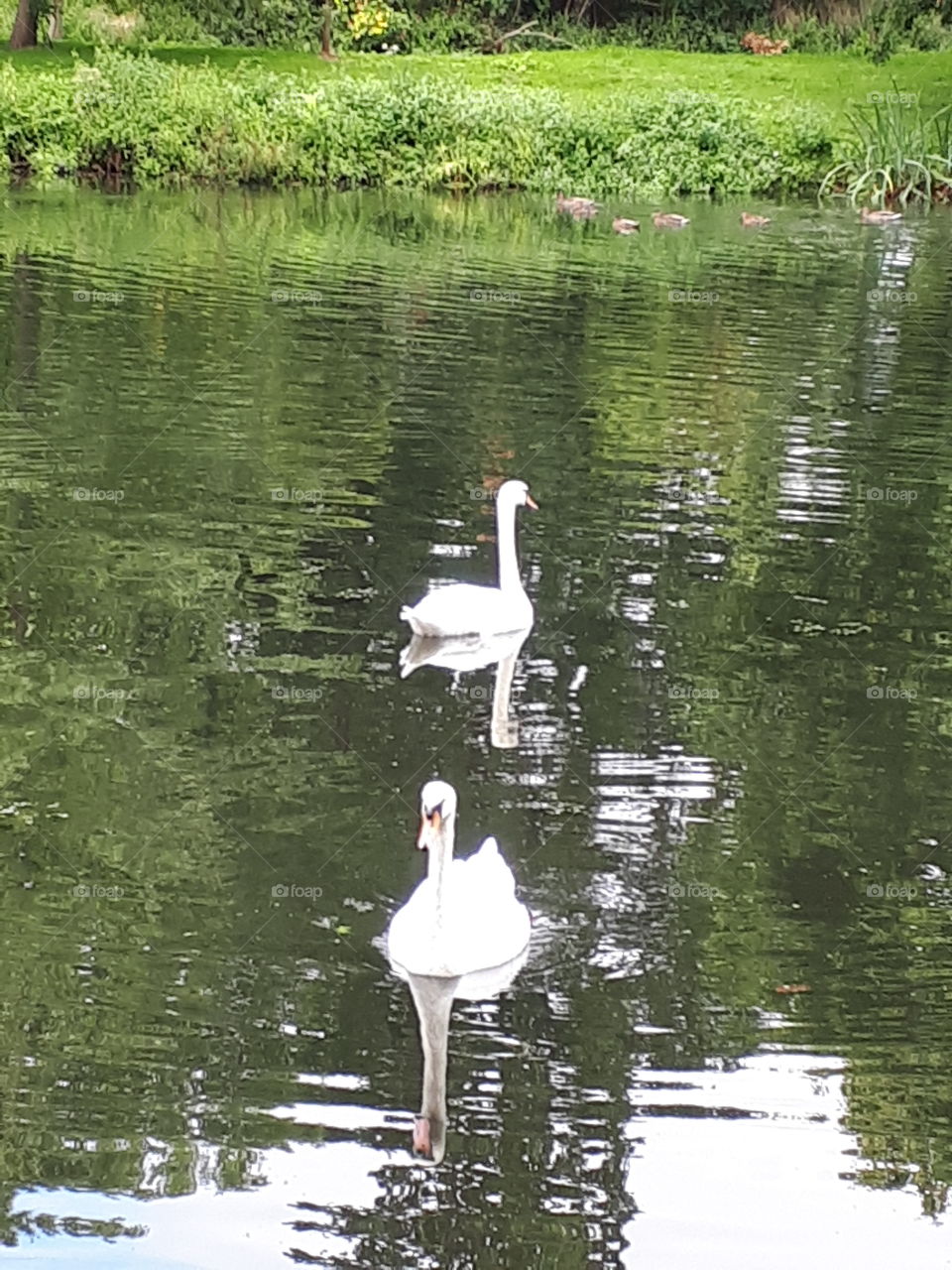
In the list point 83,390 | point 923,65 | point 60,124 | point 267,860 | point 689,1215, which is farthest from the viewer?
point 923,65

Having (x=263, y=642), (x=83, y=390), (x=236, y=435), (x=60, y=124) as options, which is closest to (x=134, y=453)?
(x=236, y=435)

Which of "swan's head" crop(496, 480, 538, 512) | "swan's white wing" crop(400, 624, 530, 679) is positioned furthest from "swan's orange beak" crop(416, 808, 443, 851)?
"swan's head" crop(496, 480, 538, 512)

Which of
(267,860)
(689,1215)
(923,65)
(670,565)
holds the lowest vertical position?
(689,1215)

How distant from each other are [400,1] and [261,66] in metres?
8.27

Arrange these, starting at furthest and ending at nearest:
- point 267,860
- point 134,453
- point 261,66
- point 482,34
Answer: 1. point 482,34
2. point 261,66
3. point 134,453
4. point 267,860

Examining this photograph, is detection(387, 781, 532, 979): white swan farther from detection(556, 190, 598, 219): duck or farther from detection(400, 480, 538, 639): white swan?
detection(556, 190, 598, 219): duck

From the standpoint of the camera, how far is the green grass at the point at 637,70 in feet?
115

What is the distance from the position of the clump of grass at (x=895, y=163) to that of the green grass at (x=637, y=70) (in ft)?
7.20

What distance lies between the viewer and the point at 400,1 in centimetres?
4203

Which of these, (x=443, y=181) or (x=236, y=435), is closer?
(x=236, y=435)

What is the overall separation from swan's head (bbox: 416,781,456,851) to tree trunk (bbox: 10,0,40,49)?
31810 millimetres

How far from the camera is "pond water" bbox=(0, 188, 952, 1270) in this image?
5711 mm

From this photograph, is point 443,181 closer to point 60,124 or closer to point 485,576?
point 60,124

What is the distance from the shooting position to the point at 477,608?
32.7ft
